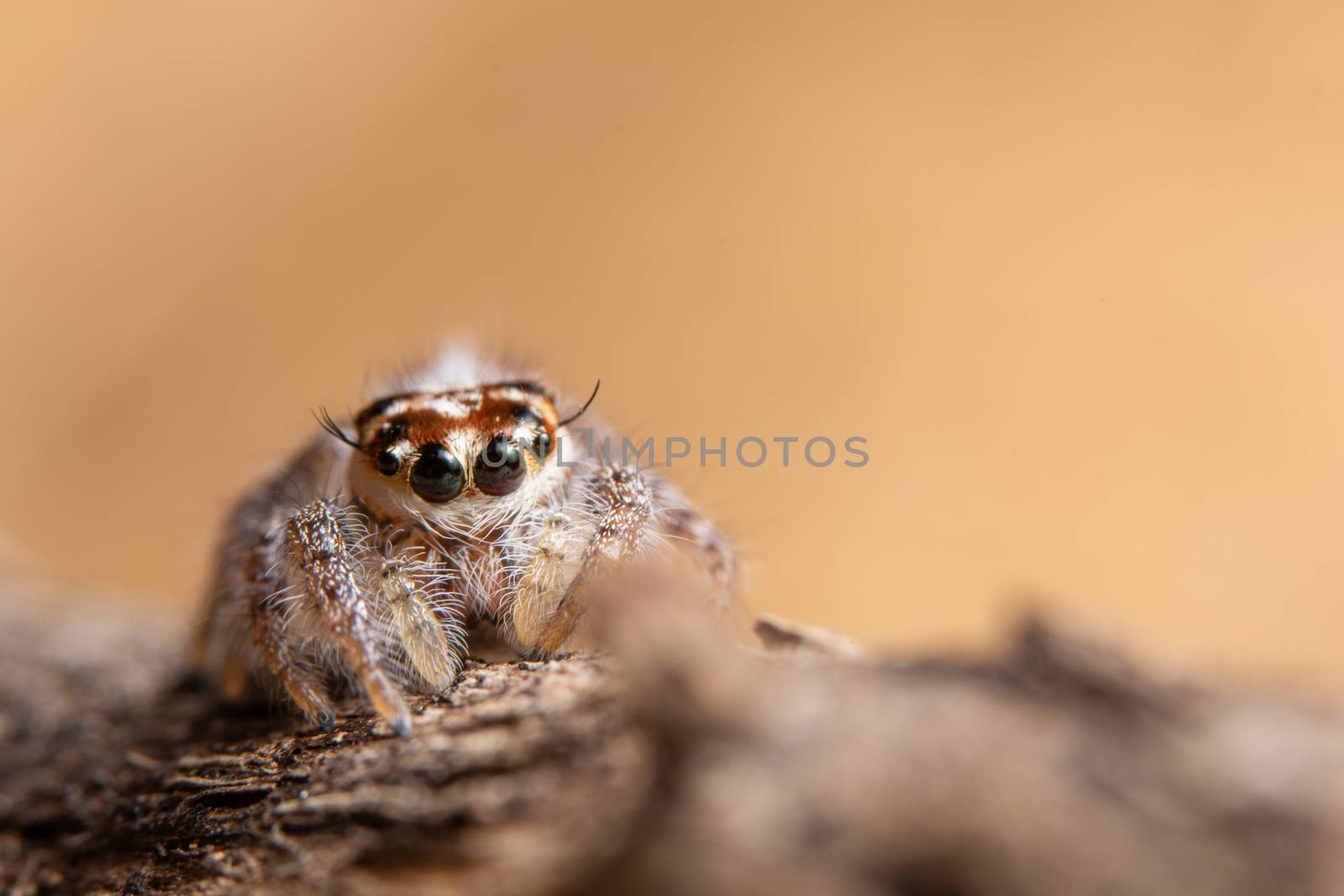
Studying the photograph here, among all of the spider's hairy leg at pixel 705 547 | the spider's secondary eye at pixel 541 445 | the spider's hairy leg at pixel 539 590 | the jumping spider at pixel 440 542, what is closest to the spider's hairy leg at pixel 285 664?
the jumping spider at pixel 440 542

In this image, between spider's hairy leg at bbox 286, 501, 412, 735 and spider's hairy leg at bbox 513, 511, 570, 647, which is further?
spider's hairy leg at bbox 513, 511, 570, 647

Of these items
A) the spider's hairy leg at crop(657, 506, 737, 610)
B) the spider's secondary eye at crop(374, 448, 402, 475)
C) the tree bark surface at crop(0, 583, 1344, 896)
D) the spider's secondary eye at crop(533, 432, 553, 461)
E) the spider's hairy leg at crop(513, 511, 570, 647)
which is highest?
the spider's secondary eye at crop(533, 432, 553, 461)

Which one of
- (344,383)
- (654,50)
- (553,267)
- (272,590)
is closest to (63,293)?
(344,383)

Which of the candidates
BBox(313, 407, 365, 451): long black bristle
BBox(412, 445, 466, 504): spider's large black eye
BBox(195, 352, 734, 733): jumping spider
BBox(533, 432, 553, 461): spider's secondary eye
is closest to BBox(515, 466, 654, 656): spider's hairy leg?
BBox(195, 352, 734, 733): jumping spider

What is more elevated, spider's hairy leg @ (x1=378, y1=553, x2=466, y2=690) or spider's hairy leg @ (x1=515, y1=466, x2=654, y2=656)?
spider's hairy leg @ (x1=515, y1=466, x2=654, y2=656)

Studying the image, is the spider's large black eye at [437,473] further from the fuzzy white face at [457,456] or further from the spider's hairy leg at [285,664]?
the spider's hairy leg at [285,664]

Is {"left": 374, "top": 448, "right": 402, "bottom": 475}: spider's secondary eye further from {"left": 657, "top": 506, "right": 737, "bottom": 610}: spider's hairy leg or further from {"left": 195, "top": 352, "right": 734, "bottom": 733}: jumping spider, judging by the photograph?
{"left": 657, "top": 506, "right": 737, "bottom": 610}: spider's hairy leg
